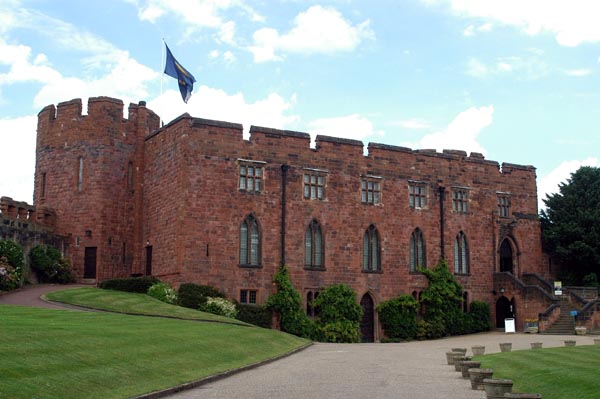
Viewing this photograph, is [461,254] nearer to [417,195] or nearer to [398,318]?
[417,195]

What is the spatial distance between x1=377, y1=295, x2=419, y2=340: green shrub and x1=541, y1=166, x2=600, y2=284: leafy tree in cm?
1243

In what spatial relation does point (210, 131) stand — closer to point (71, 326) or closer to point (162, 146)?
point (162, 146)

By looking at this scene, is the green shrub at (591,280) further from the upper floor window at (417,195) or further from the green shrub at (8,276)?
the green shrub at (8,276)

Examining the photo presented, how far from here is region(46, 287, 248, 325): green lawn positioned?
32.2m

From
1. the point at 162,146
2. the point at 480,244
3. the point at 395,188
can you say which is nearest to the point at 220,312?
the point at 162,146

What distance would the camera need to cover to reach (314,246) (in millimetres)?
41188

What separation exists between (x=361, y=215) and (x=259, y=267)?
6927 mm

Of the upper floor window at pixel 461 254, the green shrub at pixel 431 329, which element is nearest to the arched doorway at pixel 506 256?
the upper floor window at pixel 461 254

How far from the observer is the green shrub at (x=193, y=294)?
120ft

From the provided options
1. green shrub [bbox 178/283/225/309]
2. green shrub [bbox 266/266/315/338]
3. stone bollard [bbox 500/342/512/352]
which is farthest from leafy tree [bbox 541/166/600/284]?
green shrub [bbox 178/283/225/309]

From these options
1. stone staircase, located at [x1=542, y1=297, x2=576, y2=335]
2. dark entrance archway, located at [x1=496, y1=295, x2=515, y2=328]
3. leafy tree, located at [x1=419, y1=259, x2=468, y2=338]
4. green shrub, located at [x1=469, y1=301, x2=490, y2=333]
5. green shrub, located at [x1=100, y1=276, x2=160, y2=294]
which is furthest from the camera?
dark entrance archway, located at [x1=496, y1=295, x2=515, y2=328]

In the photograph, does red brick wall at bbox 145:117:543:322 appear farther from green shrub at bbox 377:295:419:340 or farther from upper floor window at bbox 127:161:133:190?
upper floor window at bbox 127:161:133:190

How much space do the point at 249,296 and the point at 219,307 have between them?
2837 mm

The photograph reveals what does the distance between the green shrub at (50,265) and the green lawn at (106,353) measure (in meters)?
13.8
